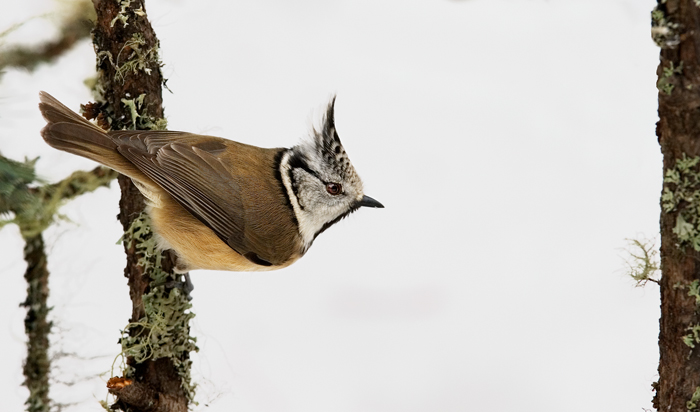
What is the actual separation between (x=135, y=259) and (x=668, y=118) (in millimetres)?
1393

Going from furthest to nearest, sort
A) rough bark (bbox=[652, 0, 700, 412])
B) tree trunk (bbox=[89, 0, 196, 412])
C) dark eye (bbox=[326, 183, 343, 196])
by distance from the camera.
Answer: dark eye (bbox=[326, 183, 343, 196]), tree trunk (bbox=[89, 0, 196, 412]), rough bark (bbox=[652, 0, 700, 412])

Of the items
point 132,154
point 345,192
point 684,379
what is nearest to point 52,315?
point 132,154

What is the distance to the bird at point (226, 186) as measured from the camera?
1959 mm

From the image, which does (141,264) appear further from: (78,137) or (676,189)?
(676,189)

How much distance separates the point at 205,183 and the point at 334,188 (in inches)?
15.3

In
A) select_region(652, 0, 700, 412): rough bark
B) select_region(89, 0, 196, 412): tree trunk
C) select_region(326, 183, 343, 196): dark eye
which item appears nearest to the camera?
select_region(652, 0, 700, 412): rough bark

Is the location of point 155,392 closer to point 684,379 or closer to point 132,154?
point 132,154

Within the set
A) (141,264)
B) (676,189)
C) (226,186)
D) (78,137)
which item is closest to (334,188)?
(226,186)

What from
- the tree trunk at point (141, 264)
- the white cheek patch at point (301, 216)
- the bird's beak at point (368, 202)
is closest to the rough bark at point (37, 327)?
the tree trunk at point (141, 264)

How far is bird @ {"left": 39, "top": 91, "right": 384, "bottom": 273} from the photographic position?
6.43 feet

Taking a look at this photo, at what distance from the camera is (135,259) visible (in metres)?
2.01

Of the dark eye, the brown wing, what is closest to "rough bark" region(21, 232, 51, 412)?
the brown wing

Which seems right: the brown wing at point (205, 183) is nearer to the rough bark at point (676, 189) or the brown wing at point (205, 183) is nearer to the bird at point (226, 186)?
the bird at point (226, 186)

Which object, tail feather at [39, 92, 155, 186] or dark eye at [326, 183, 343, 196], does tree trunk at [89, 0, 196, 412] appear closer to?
tail feather at [39, 92, 155, 186]
